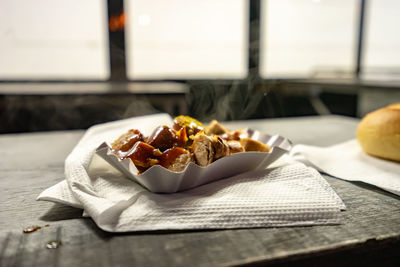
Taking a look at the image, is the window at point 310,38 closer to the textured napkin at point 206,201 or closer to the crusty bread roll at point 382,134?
the crusty bread roll at point 382,134

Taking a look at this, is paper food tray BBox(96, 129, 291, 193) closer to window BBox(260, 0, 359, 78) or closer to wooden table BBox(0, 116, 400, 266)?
wooden table BBox(0, 116, 400, 266)

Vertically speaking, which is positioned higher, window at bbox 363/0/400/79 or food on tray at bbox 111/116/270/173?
window at bbox 363/0/400/79

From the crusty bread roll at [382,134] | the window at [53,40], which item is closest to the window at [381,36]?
the window at [53,40]

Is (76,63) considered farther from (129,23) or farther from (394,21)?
(394,21)

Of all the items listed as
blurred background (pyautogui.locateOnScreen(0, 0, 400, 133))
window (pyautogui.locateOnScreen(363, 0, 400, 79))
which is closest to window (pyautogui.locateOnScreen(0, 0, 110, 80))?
blurred background (pyautogui.locateOnScreen(0, 0, 400, 133))

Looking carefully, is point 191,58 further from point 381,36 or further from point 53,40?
point 381,36
